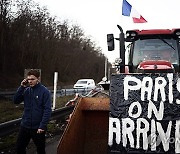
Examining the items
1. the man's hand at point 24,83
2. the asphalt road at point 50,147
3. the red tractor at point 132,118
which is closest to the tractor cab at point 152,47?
the red tractor at point 132,118

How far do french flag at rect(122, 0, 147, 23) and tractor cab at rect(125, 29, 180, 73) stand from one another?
262 centimetres

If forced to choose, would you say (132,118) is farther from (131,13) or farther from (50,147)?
(131,13)

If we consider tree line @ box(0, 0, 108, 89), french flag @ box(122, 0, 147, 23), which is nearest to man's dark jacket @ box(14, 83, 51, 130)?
french flag @ box(122, 0, 147, 23)

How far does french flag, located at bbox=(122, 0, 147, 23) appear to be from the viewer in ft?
35.4

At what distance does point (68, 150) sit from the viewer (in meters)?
5.09

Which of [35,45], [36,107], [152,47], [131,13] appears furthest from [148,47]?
[35,45]

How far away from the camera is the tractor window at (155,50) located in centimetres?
783

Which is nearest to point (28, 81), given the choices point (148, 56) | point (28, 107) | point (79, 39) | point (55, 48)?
point (28, 107)

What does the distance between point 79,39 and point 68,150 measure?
57.1 meters

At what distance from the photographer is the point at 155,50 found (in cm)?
791

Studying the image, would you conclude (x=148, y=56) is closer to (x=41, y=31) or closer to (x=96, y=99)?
(x=96, y=99)

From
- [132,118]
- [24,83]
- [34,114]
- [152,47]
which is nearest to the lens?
[132,118]

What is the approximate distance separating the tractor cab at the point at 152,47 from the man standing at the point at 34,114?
9.17 ft

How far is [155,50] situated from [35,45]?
3417 centimetres
